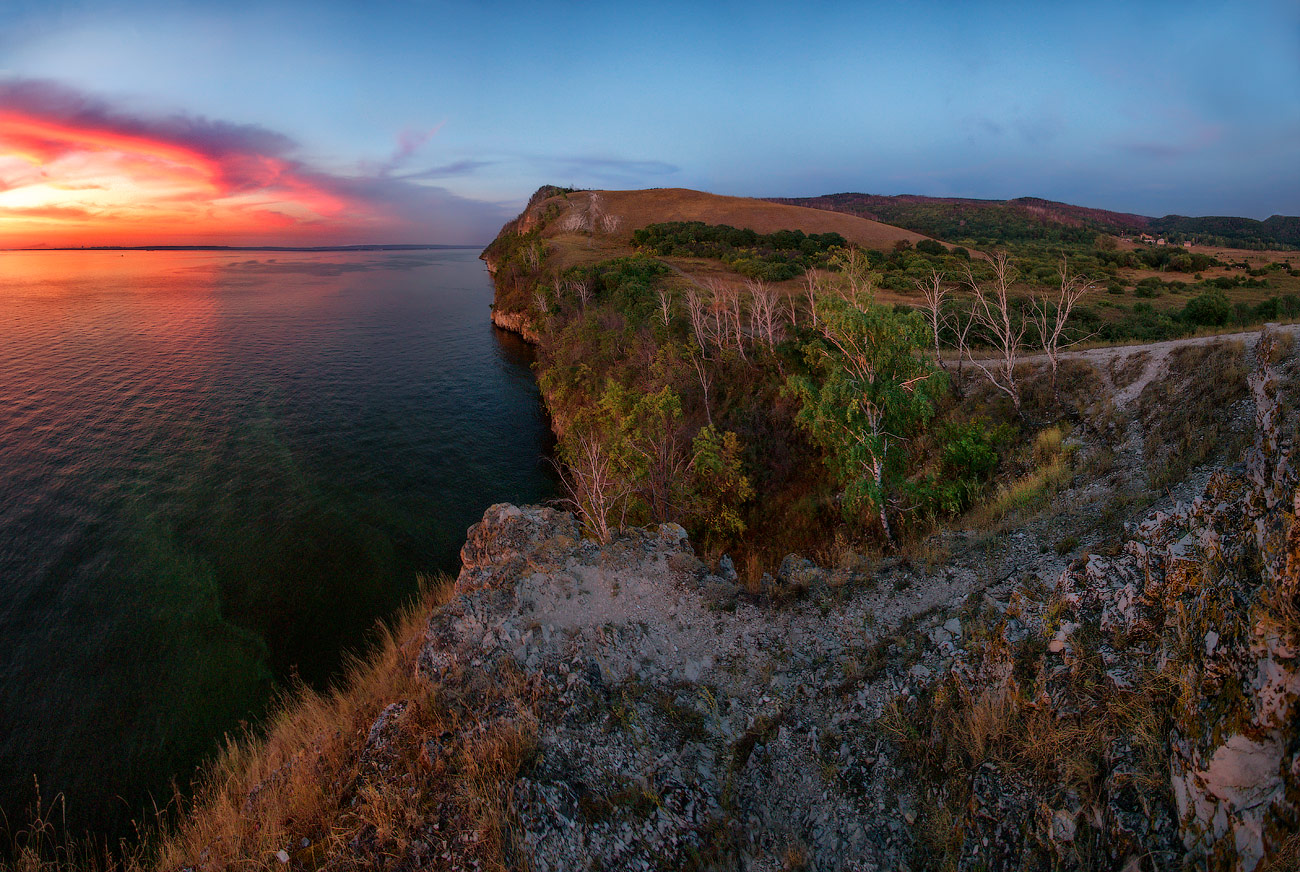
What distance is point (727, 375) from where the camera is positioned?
104 ft

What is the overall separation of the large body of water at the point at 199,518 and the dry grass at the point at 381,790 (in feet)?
19.8

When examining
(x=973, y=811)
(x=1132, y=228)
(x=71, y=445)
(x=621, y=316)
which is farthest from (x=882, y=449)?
(x=1132, y=228)

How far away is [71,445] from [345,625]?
90.0 feet

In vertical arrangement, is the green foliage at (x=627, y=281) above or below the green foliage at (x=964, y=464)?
above

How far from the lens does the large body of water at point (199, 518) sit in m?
15.2

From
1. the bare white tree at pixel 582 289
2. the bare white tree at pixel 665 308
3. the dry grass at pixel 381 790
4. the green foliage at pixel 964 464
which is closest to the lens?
the dry grass at pixel 381 790

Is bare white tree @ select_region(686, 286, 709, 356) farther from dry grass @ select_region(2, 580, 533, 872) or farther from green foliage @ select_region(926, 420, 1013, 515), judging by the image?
dry grass @ select_region(2, 580, 533, 872)

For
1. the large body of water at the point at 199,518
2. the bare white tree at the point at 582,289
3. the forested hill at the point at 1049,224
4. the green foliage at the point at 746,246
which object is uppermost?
the forested hill at the point at 1049,224

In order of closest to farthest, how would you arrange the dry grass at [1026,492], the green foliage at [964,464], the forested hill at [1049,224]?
the dry grass at [1026,492], the green foliage at [964,464], the forested hill at [1049,224]

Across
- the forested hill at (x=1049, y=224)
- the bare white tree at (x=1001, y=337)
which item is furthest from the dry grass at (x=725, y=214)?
the bare white tree at (x=1001, y=337)

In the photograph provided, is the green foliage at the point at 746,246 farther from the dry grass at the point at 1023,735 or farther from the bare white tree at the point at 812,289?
the dry grass at the point at 1023,735

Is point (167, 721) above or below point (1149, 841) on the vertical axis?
below

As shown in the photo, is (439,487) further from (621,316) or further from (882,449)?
(882,449)

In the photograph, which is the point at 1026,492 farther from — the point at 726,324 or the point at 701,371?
the point at 726,324
